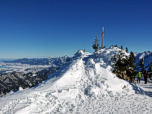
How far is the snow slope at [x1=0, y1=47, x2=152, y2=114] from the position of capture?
19.8 ft

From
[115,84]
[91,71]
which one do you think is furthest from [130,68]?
[91,71]

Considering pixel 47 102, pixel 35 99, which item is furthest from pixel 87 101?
pixel 35 99

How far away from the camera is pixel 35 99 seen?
22.5 ft

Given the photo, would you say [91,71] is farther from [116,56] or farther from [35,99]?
[35,99]

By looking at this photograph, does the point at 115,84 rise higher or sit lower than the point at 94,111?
higher

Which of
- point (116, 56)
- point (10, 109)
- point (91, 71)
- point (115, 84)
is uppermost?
point (116, 56)

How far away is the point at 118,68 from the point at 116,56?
6.25 feet

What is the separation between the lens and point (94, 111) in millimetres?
5965

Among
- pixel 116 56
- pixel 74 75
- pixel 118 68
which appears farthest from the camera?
pixel 116 56

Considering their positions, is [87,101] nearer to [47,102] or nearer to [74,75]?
[47,102]

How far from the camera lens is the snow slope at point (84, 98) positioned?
19.8 ft

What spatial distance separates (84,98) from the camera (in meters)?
7.61

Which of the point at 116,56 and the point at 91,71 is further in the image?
the point at 116,56

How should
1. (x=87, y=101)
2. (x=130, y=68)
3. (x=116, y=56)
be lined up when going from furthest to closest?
1. (x=130, y=68)
2. (x=116, y=56)
3. (x=87, y=101)
